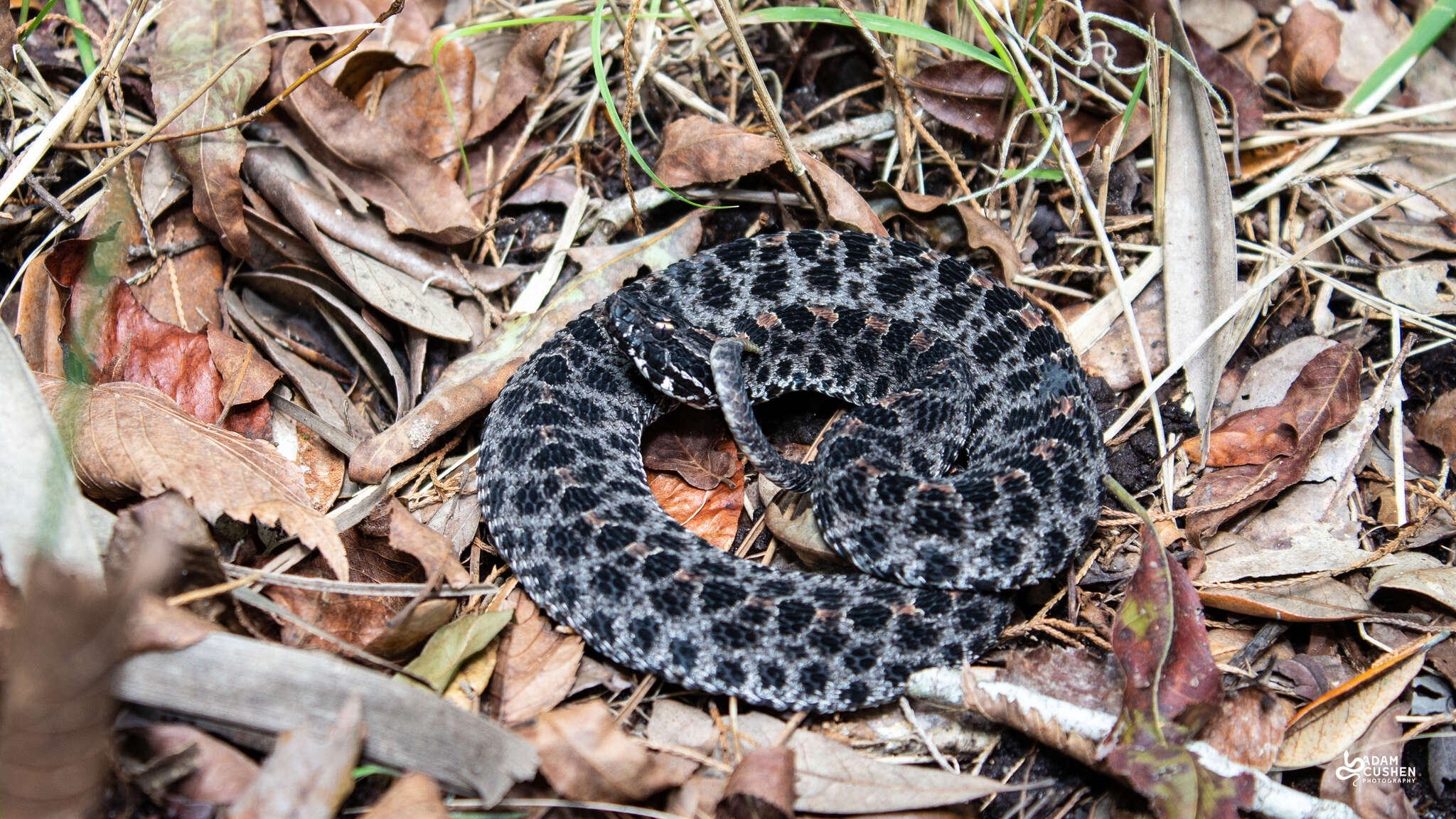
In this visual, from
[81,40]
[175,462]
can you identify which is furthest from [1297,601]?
[81,40]

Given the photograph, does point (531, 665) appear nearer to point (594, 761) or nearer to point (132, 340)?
point (594, 761)

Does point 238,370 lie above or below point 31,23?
below

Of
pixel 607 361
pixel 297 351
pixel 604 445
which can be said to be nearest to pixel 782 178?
pixel 607 361

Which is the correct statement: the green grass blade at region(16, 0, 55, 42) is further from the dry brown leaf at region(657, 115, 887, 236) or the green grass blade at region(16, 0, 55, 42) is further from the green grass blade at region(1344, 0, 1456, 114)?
the green grass blade at region(1344, 0, 1456, 114)

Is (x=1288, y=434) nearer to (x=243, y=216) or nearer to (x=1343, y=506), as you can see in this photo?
(x=1343, y=506)

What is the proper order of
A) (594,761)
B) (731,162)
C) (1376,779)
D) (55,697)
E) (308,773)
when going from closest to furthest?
(55,697) → (308,773) → (594,761) → (1376,779) → (731,162)

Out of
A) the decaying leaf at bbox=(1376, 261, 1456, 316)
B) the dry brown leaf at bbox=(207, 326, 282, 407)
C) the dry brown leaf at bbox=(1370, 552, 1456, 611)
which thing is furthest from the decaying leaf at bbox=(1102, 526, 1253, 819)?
the dry brown leaf at bbox=(207, 326, 282, 407)

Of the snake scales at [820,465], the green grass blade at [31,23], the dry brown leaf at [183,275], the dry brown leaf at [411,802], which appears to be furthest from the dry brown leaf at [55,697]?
the green grass blade at [31,23]

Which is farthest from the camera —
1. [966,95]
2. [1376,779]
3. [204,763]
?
[966,95]
